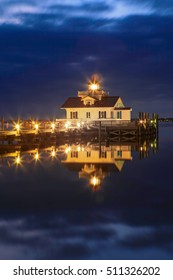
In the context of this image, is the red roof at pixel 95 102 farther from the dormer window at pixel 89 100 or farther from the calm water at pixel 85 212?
the calm water at pixel 85 212

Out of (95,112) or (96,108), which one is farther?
(95,112)

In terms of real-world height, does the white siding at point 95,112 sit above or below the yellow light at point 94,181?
above

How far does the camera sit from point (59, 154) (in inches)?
1293

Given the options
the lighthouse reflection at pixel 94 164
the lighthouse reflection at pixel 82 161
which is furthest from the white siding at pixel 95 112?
the lighthouse reflection at pixel 94 164

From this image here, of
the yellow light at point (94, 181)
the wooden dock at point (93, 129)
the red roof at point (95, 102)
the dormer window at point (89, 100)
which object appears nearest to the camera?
the yellow light at point (94, 181)

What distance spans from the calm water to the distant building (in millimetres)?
34601

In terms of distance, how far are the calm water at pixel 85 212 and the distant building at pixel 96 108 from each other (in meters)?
34.6

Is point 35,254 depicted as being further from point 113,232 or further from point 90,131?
point 90,131

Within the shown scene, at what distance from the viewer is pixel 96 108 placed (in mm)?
59469

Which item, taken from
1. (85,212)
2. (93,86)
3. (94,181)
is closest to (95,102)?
(93,86)

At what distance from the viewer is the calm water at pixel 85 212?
33.9ft

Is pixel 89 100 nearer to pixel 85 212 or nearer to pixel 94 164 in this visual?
pixel 94 164

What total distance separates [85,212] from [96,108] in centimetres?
4628

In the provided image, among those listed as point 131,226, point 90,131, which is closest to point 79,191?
point 131,226
